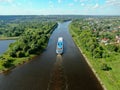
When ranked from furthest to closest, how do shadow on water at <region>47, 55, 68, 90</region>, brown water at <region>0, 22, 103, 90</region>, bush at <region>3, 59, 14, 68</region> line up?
bush at <region>3, 59, 14, 68</region>, brown water at <region>0, 22, 103, 90</region>, shadow on water at <region>47, 55, 68, 90</region>

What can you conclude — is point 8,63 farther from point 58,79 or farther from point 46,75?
point 58,79

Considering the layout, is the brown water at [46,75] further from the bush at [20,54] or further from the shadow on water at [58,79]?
the bush at [20,54]

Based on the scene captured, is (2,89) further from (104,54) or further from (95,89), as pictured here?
(104,54)

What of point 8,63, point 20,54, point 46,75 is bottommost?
point 46,75

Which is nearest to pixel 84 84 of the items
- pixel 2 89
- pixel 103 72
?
pixel 103 72

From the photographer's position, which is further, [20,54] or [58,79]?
[20,54]

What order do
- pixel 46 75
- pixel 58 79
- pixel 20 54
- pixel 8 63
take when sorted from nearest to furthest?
pixel 58 79 < pixel 46 75 < pixel 8 63 < pixel 20 54

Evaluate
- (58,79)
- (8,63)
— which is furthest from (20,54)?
(58,79)

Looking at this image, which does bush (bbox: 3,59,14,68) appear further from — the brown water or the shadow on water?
the shadow on water

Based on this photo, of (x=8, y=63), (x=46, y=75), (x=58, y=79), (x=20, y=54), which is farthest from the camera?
(x=20, y=54)

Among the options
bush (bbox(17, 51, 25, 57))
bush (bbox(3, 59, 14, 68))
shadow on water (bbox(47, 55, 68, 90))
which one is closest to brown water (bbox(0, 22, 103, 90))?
shadow on water (bbox(47, 55, 68, 90))

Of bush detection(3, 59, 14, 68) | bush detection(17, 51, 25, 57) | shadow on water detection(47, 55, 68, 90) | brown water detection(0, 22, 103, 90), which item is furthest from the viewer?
bush detection(17, 51, 25, 57)

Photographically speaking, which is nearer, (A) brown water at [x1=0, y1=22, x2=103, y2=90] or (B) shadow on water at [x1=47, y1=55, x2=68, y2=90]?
(B) shadow on water at [x1=47, y1=55, x2=68, y2=90]
